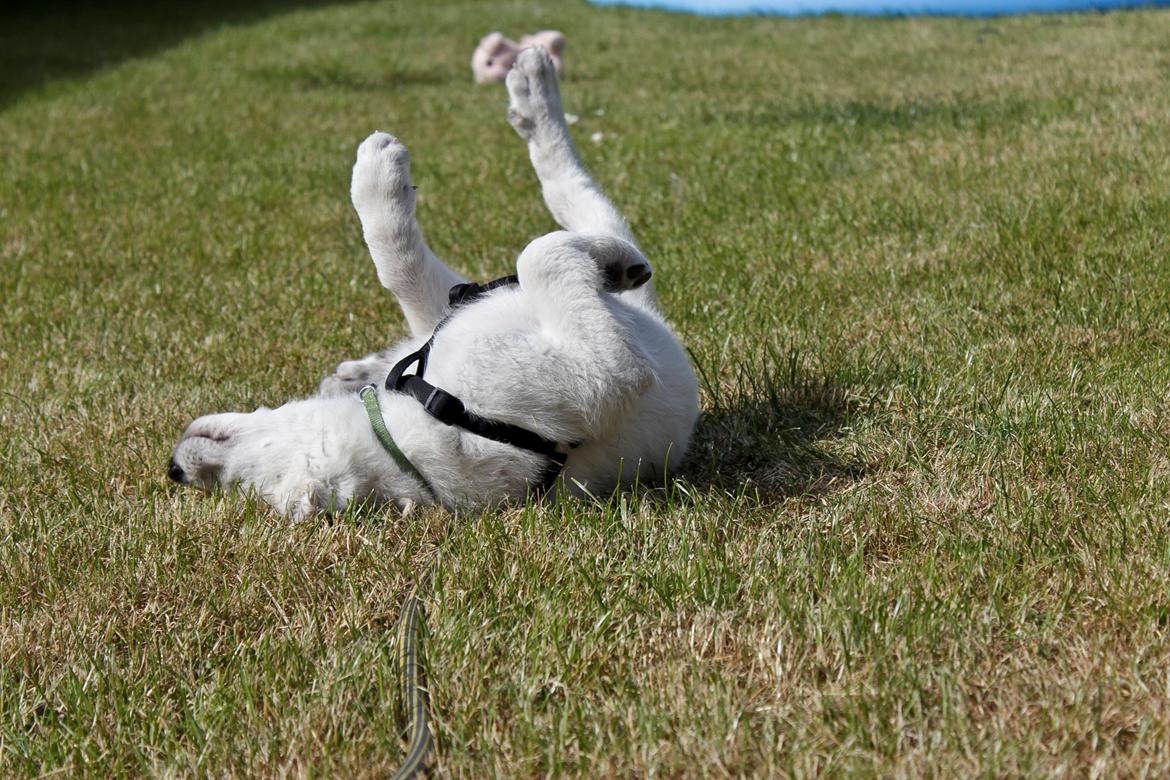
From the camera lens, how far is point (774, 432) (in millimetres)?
2930

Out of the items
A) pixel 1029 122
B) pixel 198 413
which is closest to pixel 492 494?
pixel 198 413

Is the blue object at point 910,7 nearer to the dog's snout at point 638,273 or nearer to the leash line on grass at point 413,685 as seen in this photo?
the dog's snout at point 638,273

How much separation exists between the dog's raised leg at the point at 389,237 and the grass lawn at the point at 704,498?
0.56 m

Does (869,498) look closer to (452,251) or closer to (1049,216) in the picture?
(1049,216)

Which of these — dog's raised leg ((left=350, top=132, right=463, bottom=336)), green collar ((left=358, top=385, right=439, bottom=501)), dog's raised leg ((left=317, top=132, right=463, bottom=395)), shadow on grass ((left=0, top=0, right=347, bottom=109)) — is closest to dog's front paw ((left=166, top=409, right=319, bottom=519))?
green collar ((left=358, top=385, right=439, bottom=501))

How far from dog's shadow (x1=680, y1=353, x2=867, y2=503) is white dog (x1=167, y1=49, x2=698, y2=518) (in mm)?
140

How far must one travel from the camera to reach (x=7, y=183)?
6.47 metres

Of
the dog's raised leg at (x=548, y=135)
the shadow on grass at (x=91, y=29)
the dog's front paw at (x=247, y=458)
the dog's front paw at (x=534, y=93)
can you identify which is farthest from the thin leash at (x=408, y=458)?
the shadow on grass at (x=91, y=29)

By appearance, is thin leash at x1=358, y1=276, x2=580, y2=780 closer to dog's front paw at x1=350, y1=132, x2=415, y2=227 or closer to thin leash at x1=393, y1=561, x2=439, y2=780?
thin leash at x1=393, y1=561, x2=439, y2=780

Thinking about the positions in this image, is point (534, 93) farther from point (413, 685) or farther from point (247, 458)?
point (413, 685)

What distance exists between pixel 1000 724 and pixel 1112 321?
1965mm

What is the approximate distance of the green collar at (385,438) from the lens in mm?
2510

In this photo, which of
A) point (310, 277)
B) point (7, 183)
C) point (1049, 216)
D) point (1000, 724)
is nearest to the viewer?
point (1000, 724)

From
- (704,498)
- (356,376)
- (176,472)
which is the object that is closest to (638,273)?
(704,498)
